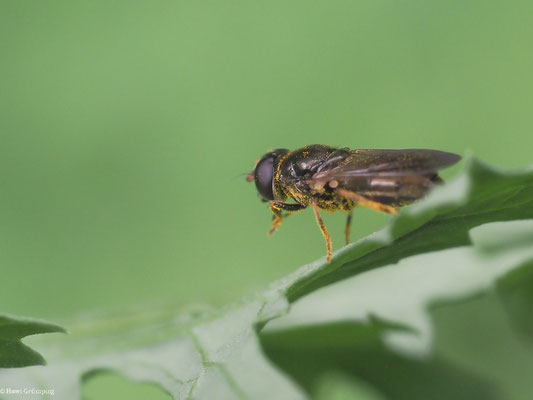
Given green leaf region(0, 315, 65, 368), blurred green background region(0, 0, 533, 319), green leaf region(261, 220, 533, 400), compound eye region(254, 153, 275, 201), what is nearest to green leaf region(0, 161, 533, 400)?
green leaf region(261, 220, 533, 400)

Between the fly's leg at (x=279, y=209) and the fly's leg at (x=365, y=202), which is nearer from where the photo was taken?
the fly's leg at (x=365, y=202)

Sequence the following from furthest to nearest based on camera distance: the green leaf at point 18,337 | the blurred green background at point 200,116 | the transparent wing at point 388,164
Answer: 1. the blurred green background at point 200,116
2. the transparent wing at point 388,164
3. the green leaf at point 18,337

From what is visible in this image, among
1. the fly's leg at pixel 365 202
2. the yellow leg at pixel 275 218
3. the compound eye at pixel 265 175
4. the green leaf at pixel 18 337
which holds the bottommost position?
the green leaf at pixel 18 337

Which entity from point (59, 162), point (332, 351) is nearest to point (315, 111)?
point (59, 162)

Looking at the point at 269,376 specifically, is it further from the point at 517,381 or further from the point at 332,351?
the point at 517,381

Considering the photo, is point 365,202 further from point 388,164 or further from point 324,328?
point 324,328

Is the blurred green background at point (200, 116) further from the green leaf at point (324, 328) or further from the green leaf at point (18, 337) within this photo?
the green leaf at point (18, 337)

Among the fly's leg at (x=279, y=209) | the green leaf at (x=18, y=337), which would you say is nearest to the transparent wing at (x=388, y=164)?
the fly's leg at (x=279, y=209)
